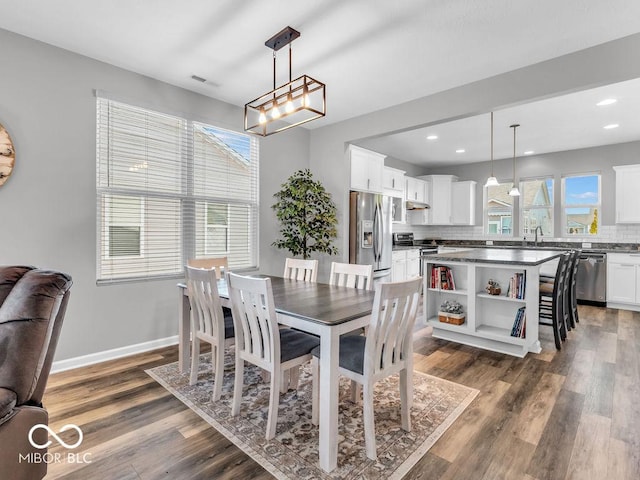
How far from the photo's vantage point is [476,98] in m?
3.31

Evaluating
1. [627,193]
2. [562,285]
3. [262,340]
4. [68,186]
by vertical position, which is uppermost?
[627,193]

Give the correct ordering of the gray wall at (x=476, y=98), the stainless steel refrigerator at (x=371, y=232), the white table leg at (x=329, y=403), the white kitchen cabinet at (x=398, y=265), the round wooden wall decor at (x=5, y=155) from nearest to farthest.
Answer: the white table leg at (x=329, y=403) < the round wooden wall decor at (x=5, y=155) < the gray wall at (x=476, y=98) < the stainless steel refrigerator at (x=371, y=232) < the white kitchen cabinet at (x=398, y=265)

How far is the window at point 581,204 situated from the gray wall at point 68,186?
6.61 m

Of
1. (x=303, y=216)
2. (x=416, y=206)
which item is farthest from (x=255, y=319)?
(x=416, y=206)

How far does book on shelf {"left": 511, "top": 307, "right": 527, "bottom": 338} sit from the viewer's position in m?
3.27

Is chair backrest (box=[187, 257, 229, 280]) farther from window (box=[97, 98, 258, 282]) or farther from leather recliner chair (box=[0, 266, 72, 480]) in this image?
leather recliner chair (box=[0, 266, 72, 480])

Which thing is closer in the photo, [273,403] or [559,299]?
[273,403]

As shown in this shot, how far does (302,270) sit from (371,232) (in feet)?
5.85

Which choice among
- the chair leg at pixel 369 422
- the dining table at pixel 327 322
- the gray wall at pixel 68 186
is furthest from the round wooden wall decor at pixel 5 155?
the chair leg at pixel 369 422

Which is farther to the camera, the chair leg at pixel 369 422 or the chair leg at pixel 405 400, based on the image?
the chair leg at pixel 405 400

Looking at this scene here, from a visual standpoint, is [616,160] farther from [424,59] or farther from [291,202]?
[291,202]

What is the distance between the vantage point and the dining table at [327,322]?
5.61 ft

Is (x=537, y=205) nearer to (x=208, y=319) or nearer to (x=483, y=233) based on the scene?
(x=483, y=233)

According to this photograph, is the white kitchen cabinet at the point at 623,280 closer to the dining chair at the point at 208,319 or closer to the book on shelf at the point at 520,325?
the book on shelf at the point at 520,325
